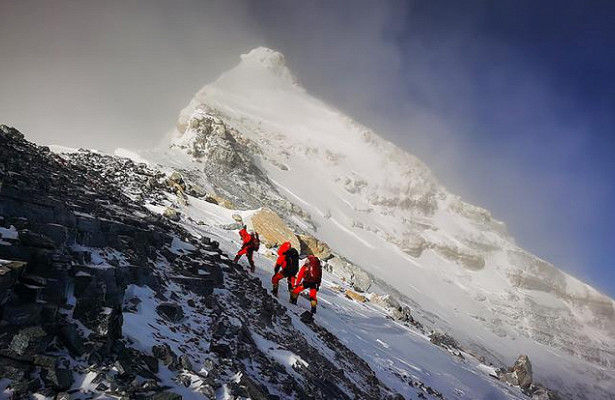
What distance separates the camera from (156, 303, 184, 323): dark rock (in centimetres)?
687

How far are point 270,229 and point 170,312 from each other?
17.5 m

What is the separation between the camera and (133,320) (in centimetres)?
610

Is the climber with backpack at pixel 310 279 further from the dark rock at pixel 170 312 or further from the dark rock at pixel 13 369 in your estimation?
the dark rock at pixel 13 369

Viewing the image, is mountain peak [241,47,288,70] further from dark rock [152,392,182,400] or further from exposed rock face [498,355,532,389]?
dark rock [152,392,182,400]

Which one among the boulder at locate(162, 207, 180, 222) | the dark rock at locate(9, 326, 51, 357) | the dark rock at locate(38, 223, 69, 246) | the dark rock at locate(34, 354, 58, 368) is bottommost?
the dark rock at locate(34, 354, 58, 368)

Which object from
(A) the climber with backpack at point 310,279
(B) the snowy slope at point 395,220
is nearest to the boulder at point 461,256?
(B) the snowy slope at point 395,220

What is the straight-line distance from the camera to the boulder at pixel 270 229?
78.0 ft

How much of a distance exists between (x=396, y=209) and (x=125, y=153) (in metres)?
54.7

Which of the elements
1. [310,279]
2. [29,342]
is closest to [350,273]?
[310,279]

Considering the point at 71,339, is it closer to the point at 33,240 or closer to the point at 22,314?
the point at 22,314

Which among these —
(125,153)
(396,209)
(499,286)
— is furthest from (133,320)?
(499,286)

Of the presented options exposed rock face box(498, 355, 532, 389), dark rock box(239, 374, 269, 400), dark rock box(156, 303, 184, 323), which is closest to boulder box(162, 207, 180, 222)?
dark rock box(156, 303, 184, 323)

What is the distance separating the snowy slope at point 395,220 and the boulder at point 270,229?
453 inches

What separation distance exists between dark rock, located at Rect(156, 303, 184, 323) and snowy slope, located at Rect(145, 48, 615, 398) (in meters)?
28.7
